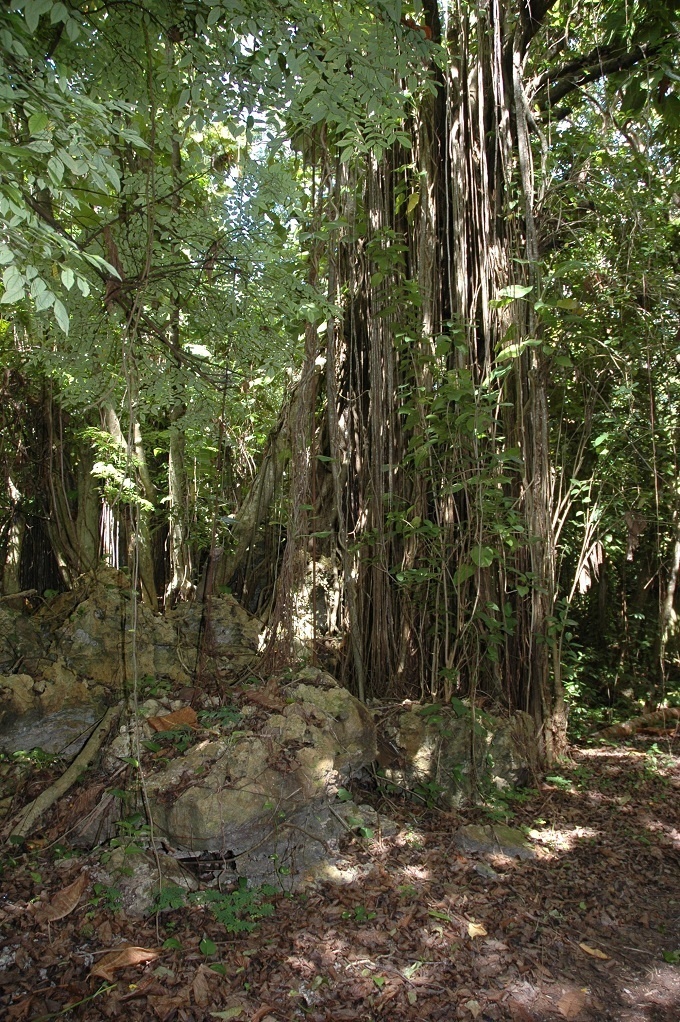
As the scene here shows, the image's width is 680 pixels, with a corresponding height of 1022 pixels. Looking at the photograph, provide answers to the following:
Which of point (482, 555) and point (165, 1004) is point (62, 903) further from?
point (482, 555)

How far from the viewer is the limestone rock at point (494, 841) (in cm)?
338

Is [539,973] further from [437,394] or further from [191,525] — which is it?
[191,525]

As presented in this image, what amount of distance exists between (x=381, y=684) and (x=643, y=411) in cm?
285

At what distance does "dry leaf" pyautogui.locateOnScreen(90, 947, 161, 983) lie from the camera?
2283 mm

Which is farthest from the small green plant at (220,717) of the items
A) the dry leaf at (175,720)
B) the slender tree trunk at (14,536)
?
the slender tree trunk at (14,536)

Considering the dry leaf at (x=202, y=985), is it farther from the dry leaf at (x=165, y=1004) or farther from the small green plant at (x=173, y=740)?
the small green plant at (x=173, y=740)

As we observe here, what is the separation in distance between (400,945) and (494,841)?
100 centimetres

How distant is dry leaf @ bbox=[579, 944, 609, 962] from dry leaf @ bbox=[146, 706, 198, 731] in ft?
6.72

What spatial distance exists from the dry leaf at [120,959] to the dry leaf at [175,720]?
1218mm

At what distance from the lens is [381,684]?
436 cm

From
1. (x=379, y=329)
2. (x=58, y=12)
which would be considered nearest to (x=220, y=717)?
(x=379, y=329)

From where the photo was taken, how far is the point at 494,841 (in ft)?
11.3

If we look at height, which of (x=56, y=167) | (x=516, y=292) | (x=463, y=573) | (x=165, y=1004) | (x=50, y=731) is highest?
(x=516, y=292)

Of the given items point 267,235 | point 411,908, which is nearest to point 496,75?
point 267,235
